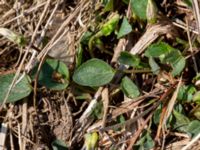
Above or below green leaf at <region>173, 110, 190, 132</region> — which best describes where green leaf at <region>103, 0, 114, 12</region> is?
above

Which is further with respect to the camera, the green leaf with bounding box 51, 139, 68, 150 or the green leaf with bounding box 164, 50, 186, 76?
the green leaf with bounding box 51, 139, 68, 150

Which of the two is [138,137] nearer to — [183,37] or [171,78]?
[171,78]

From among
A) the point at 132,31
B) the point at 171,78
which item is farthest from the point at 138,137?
the point at 132,31

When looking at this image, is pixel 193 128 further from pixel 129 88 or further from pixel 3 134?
pixel 3 134

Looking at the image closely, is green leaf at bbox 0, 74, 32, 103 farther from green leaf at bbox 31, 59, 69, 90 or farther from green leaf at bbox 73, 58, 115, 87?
green leaf at bbox 73, 58, 115, 87

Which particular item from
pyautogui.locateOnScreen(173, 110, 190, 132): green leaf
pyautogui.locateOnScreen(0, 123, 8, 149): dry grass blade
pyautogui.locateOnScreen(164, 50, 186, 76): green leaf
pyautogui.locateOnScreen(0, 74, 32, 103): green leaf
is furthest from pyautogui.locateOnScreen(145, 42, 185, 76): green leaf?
pyautogui.locateOnScreen(0, 123, 8, 149): dry grass blade

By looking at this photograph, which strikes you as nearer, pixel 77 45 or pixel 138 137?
pixel 138 137
